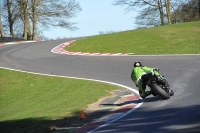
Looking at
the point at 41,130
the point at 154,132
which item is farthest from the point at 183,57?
the point at 154,132

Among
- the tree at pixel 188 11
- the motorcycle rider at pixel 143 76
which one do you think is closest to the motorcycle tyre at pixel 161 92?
the motorcycle rider at pixel 143 76

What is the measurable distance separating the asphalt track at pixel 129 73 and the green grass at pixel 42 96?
4.11 feet

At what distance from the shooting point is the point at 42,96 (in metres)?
16.8

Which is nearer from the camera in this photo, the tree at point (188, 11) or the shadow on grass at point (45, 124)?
the shadow on grass at point (45, 124)

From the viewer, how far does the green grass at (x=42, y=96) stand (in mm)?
13038

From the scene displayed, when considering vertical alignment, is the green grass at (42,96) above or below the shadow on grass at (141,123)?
below

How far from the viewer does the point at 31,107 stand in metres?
15.2

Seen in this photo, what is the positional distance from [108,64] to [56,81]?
3847 mm

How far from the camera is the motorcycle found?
11.3 meters

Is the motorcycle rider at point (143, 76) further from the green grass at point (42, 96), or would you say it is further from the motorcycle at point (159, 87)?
the green grass at point (42, 96)

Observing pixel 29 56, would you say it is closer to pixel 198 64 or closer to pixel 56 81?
pixel 56 81

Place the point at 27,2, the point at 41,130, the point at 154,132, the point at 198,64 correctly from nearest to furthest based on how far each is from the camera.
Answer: the point at 154,132 → the point at 41,130 → the point at 198,64 → the point at 27,2

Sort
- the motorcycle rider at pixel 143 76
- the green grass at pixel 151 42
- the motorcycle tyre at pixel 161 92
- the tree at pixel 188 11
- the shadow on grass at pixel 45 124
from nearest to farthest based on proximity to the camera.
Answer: the shadow on grass at pixel 45 124
the motorcycle tyre at pixel 161 92
the motorcycle rider at pixel 143 76
the green grass at pixel 151 42
the tree at pixel 188 11

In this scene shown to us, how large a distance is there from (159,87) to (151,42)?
1890 cm
